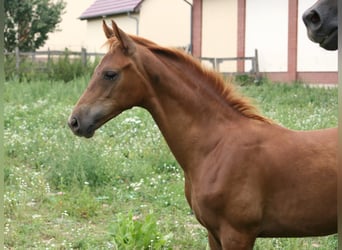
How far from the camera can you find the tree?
28.4 m

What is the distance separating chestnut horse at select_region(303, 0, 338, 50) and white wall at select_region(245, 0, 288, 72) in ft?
51.4

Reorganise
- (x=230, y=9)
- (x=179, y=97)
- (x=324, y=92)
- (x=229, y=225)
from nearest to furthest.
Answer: (x=229, y=225)
(x=179, y=97)
(x=324, y=92)
(x=230, y=9)

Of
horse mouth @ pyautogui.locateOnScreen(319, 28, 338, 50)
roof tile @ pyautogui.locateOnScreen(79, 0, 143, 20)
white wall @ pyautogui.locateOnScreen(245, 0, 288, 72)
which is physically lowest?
horse mouth @ pyautogui.locateOnScreen(319, 28, 338, 50)

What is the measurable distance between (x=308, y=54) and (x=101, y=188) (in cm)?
1309

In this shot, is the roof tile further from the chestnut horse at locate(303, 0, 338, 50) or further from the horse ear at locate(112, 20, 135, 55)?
the chestnut horse at locate(303, 0, 338, 50)

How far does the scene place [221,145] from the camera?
350cm

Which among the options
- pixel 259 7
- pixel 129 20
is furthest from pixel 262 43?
pixel 129 20

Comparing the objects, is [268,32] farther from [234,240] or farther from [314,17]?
[234,240]

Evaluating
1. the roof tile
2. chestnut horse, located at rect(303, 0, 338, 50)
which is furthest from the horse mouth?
the roof tile

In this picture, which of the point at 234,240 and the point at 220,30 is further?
the point at 220,30

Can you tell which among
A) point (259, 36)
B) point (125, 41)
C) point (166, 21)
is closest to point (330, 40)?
point (125, 41)

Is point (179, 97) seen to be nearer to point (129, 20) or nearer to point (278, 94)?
point (278, 94)

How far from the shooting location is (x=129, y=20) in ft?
93.0

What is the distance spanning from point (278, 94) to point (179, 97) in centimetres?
995
